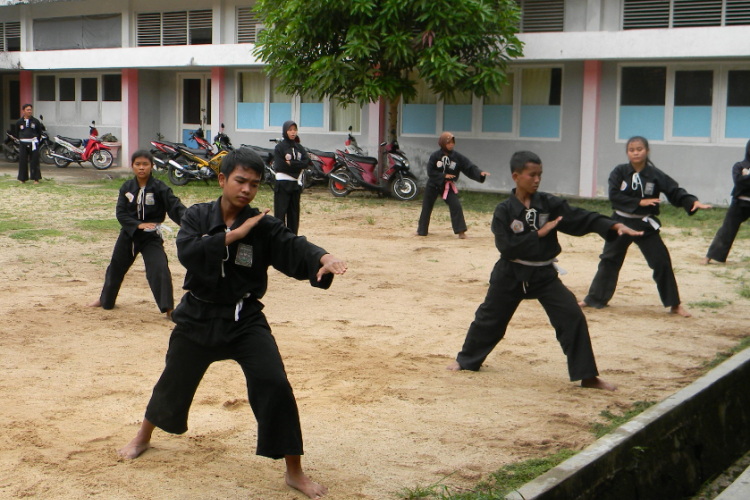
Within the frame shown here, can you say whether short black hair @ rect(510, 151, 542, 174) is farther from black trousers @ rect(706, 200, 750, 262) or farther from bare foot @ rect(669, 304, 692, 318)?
black trousers @ rect(706, 200, 750, 262)

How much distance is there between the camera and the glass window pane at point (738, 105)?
1579 cm

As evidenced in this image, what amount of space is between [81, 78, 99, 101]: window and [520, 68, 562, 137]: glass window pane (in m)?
13.4

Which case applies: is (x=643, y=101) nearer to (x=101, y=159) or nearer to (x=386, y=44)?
(x=386, y=44)

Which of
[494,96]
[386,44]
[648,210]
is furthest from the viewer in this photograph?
[494,96]

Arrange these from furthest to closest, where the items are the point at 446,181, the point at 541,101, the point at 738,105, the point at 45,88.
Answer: the point at 45,88 < the point at 541,101 < the point at 738,105 < the point at 446,181

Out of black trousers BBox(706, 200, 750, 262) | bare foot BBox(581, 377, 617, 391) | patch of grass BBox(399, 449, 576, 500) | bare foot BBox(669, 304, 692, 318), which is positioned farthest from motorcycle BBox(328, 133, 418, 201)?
patch of grass BBox(399, 449, 576, 500)

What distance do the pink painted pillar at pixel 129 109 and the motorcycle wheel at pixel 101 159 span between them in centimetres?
93

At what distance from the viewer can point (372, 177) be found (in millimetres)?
17891

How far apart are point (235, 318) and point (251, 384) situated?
0.29 meters

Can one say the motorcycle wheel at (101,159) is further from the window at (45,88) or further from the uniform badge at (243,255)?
the uniform badge at (243,255)

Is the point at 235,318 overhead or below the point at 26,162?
below

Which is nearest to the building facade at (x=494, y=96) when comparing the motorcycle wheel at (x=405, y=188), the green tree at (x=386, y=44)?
the green tree at (x=386, y=44)

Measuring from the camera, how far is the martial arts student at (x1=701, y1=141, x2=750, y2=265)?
9.56 m

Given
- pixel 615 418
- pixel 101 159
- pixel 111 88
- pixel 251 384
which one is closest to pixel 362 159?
pixel 101 159
